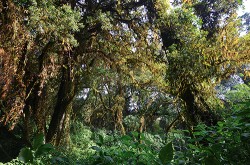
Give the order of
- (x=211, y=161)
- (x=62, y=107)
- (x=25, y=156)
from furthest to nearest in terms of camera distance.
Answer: (x=62, y=107)
(x=211, y=161)
(x=25, y=156)

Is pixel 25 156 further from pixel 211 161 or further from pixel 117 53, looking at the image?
pixel 117 53

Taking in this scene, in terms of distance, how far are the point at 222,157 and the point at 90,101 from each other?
881 cm

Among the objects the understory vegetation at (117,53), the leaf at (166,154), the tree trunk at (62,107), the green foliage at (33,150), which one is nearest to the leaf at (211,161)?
the leaf at (166,154)

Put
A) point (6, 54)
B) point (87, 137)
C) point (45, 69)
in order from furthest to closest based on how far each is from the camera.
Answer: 1. point (87, 137)
2. point (45, 69)
3. point (6, 54)

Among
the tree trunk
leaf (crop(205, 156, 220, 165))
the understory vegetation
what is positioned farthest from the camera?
the tree trunk

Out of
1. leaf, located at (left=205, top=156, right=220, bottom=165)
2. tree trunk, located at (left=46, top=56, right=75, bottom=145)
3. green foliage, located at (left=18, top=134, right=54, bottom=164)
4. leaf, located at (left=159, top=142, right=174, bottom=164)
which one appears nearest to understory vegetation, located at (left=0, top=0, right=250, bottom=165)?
tree trunk, located at (left=46, top=56, right=75, bottom=145)

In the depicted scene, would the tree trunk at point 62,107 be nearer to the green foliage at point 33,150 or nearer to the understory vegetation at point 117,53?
the understory vegetation at point 117,53

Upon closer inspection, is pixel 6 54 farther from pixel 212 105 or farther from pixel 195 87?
pixel 212 105

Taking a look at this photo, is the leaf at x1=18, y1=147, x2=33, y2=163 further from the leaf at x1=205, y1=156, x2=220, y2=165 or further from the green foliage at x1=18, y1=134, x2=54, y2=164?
the leaf at x1=205, y1=156, x2=220, y2=165

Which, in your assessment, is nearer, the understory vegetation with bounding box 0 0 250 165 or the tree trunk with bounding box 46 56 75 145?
the understory vegetation with bounding box 0 0 250 165

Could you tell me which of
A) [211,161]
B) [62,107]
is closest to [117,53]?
[62,107]

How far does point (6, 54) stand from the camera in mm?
3564

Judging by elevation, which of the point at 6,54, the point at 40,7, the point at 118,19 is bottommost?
the point at 6,54

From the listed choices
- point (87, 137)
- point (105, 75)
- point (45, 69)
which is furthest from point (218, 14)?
point (87, 137)
